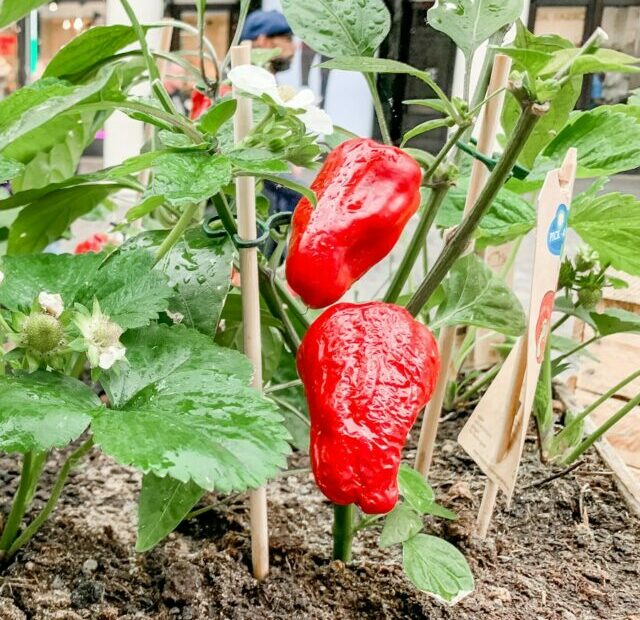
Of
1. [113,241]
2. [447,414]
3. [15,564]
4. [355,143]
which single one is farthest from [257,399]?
[113,241]

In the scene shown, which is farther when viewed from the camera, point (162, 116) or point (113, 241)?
point (113, 241)

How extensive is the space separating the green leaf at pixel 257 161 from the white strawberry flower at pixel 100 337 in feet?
0.44

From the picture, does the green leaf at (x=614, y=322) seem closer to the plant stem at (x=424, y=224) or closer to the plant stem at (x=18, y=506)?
the plant stem at (x=424, y=224)

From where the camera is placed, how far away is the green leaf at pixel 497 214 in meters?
0.62

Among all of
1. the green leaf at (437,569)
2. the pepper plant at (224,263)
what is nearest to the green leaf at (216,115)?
the pepper plant at (224,263)

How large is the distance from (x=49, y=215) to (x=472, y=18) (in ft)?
1.43

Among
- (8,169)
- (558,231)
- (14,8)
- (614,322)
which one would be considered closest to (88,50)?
(14,8)

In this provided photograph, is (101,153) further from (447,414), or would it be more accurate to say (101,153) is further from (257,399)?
(257,399)

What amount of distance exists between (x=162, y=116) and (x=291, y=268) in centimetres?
13

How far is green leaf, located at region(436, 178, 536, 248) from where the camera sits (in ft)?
2.05

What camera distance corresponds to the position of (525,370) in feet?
2.01

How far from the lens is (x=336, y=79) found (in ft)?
3.28

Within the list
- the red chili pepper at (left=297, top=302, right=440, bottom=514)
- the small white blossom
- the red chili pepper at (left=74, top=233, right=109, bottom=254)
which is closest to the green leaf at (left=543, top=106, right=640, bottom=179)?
the red chili pepper at (left=297, top=302, right=440, bottom=514)

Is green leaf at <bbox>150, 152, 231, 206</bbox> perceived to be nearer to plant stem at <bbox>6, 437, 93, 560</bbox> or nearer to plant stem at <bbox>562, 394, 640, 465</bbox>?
plant stem at <bbox>6, 437, 93, 560</bbox>
